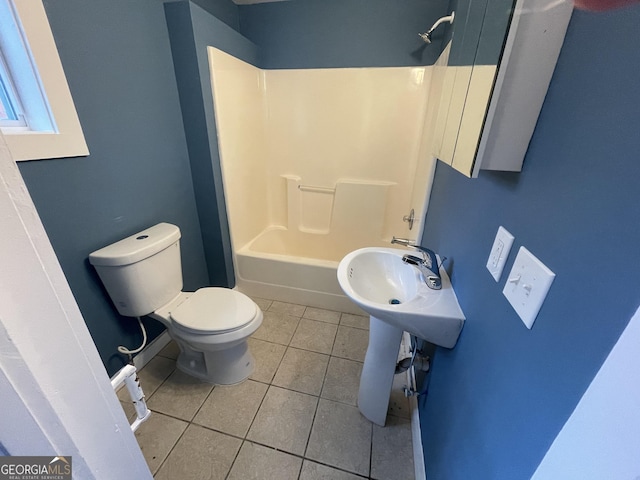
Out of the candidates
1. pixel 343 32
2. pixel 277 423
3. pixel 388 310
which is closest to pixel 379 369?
pixel 388 310

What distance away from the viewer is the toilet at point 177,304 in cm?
122

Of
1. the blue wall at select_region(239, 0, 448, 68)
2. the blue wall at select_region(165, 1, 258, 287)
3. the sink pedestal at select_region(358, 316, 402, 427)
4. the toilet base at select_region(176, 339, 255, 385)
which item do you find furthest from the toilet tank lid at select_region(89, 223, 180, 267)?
the blue wall at select_region(239, 0, 448, 68)

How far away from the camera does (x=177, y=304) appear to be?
143cm

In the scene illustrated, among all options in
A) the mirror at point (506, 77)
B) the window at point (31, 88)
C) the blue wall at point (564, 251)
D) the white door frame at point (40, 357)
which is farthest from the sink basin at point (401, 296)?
the window at point (31, 88)

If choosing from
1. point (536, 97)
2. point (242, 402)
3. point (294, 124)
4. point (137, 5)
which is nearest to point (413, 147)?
point (294, 124)

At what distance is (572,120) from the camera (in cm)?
44

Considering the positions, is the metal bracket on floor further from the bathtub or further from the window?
the bathtub

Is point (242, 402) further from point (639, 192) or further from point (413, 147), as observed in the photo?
point (413, 147)

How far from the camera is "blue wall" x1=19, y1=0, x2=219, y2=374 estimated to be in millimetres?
1033

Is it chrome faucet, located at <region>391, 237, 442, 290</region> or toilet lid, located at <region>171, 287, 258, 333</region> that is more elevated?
chrome faucet, located at <region>391, 237, 442, 290</region>

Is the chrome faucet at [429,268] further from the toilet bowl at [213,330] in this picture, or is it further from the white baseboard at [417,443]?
the toilet bowl at [213,330]

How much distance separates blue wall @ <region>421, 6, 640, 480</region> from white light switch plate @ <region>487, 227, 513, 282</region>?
19 mm

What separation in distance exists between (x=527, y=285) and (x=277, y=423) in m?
1.29

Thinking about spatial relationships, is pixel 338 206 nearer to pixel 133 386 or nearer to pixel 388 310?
pixel 388 310
